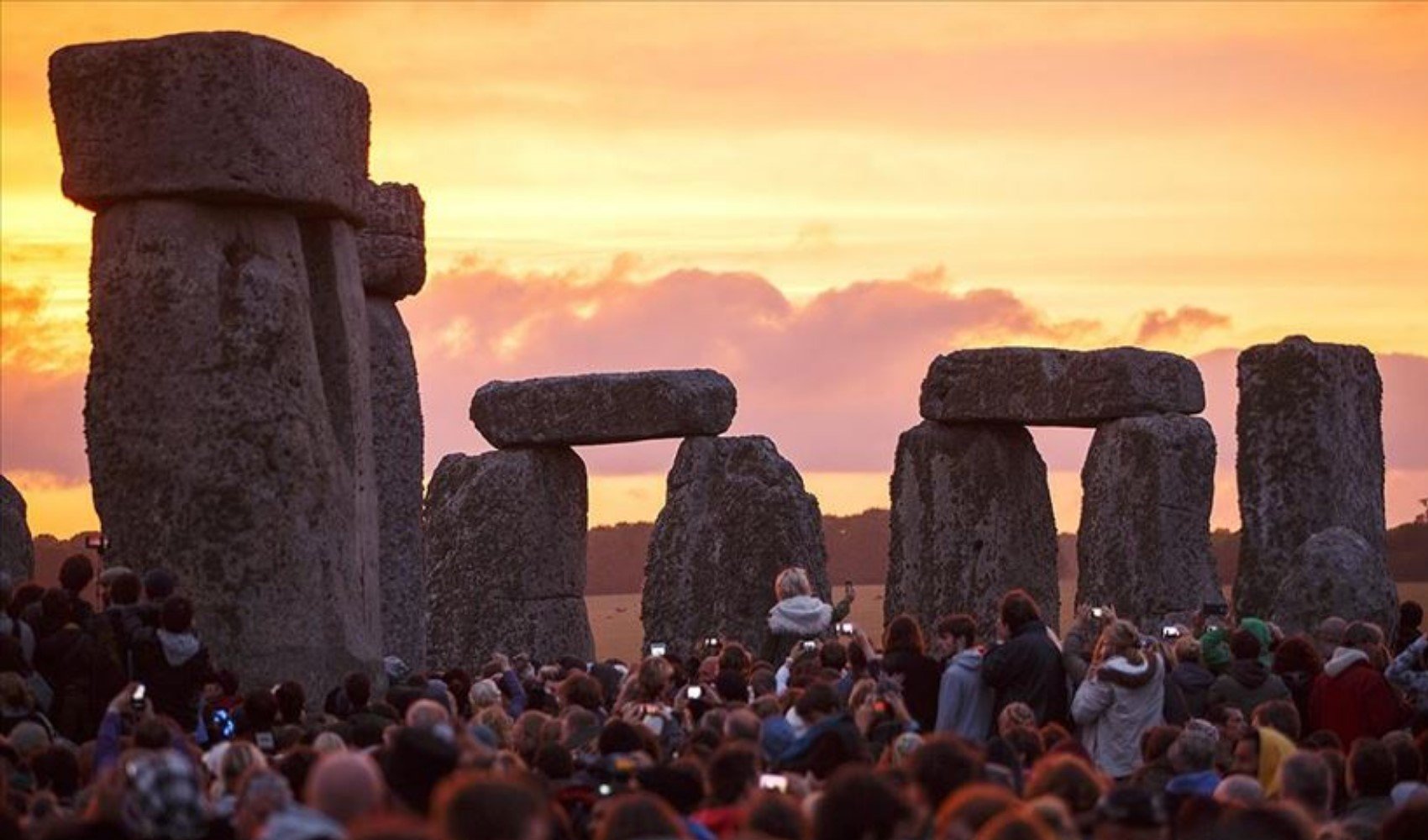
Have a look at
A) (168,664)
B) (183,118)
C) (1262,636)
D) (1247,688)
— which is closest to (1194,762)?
(1247,688)

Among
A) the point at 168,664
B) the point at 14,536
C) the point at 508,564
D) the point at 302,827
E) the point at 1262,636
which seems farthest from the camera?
the point at 508,564

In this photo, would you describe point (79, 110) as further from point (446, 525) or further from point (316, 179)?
point (446, 525)

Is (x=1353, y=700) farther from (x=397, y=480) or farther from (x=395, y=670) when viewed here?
(x=397, y=480)

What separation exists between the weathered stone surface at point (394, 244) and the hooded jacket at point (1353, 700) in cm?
951

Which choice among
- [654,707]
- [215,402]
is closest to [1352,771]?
[654,707]

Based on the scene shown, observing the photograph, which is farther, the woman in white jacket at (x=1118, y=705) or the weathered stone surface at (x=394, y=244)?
the weathered stone surface at (x=394, y=244)

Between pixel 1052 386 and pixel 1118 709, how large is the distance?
45.7ft

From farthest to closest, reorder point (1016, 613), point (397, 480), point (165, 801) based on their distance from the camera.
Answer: point (397, 480), point (1016, 613), point (165, 801)

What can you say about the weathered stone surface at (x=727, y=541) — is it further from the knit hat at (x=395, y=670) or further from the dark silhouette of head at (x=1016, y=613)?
the dark silhouette of head at (x=1016, y=613)

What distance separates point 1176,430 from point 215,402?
14.6 metres

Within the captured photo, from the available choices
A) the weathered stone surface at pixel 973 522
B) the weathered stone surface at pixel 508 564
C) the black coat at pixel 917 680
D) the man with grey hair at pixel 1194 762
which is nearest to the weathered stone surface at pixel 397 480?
the weathered stone surface at pixel 508 564

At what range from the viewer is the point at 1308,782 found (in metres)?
10.3

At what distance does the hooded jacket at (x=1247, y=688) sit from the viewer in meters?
14.4

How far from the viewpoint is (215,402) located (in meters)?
14.4
